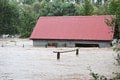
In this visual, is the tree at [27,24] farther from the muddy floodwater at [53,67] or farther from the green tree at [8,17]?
the muddy floodwater at [53,67]

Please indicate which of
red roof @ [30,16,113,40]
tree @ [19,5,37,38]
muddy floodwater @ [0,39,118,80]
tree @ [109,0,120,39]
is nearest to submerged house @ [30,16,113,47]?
red roof @ [30,16,113,40]

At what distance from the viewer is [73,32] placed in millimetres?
49125

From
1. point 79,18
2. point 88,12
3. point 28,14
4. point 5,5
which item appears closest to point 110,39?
point 79,18

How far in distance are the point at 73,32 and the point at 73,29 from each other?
3.36 ft

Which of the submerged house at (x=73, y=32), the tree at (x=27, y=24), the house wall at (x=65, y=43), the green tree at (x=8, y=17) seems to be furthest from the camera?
the green tree at (x=8, y=17)

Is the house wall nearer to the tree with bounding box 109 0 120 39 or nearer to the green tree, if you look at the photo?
the tree with bounding box 109 0 120 39

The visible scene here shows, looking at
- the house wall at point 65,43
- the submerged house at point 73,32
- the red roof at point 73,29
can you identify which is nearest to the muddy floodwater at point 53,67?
the house wall at point 65,43

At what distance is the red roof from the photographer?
4756 cm

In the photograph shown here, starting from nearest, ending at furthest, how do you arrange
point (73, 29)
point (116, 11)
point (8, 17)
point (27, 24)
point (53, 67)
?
1. point (53, 67)
2. point (116, 11)
3. point (73, 29)
4. point (27, 24)
5. point (8, 17)

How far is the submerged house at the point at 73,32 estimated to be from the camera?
154ft

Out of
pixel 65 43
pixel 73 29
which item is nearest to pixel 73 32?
pixel 73 29

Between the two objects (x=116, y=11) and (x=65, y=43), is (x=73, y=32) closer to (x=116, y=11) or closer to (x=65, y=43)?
(x=65, y=43)

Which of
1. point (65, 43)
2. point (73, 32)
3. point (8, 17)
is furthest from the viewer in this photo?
point (8, 17)

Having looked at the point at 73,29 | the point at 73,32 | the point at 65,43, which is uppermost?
the point at 73,29
